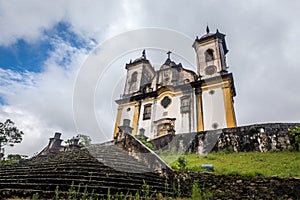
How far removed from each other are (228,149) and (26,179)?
9.85m

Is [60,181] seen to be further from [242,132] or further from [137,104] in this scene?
[137,104]

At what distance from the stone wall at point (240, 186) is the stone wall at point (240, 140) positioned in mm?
5717

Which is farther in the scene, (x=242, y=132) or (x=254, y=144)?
(x=242, y=132)

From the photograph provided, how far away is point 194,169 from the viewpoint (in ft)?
22.9

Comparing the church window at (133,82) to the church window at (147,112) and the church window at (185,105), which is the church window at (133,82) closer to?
the church window at (147,112)

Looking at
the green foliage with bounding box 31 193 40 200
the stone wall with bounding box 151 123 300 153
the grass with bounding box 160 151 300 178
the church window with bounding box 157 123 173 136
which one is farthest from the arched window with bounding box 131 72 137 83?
the green foliage with bounding box 31 193 40 200

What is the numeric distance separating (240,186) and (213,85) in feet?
45.3

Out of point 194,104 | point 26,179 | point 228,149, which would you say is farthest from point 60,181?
point 194,104

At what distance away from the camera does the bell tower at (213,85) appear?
1666cm

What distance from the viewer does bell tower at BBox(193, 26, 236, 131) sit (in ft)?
54.6

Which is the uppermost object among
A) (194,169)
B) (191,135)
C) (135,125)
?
(135,125)

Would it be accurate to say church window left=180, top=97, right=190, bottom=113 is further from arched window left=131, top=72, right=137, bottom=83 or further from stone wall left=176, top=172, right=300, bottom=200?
stone wall left=176, top=172, right=300, bottom=200

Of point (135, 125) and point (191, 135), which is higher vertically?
point (135, 125)

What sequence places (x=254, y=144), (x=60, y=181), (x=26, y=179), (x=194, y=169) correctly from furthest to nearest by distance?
(x=254, y=144) < (x=194, y=169) < (x=26, y=179) < (x=60, y=181)
